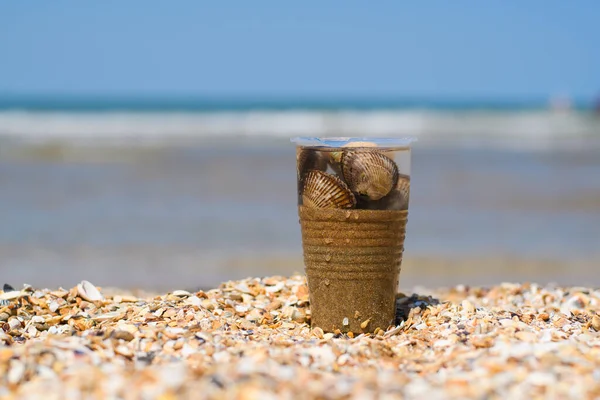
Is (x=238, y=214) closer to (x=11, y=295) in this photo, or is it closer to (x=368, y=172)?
(x=11, y=295)

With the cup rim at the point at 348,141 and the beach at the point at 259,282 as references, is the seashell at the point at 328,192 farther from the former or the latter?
the beach at the point at 259,282

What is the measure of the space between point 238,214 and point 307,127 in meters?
19.4

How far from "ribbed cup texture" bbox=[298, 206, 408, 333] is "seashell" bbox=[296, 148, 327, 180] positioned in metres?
0.22

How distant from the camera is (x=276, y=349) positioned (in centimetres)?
332

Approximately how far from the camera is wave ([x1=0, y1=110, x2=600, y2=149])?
874 inches

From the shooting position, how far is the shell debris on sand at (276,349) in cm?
263

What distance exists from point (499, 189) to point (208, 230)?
5.39m

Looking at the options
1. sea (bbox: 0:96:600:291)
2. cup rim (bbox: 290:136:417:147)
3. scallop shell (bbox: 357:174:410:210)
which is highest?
cup rim (bbox: 290:136:417:147)

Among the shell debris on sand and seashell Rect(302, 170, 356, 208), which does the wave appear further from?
seashell Rect(302, 170, 356, 208)

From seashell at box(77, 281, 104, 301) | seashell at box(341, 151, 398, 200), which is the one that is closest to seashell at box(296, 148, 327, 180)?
seashell at box(341, 151, 398, 200)

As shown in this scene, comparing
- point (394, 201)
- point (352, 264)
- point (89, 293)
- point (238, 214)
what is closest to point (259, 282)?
point (89, 293)

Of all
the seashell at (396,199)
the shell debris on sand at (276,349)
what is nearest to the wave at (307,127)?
the shell debris on sand at (276,349)

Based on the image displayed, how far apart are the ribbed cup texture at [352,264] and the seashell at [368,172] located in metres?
0.11

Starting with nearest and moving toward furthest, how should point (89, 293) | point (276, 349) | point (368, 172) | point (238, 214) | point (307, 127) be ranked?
point (276, 349) < point (368, 172) < point (89, 293) < point (238, 214) < point (307, 127)
